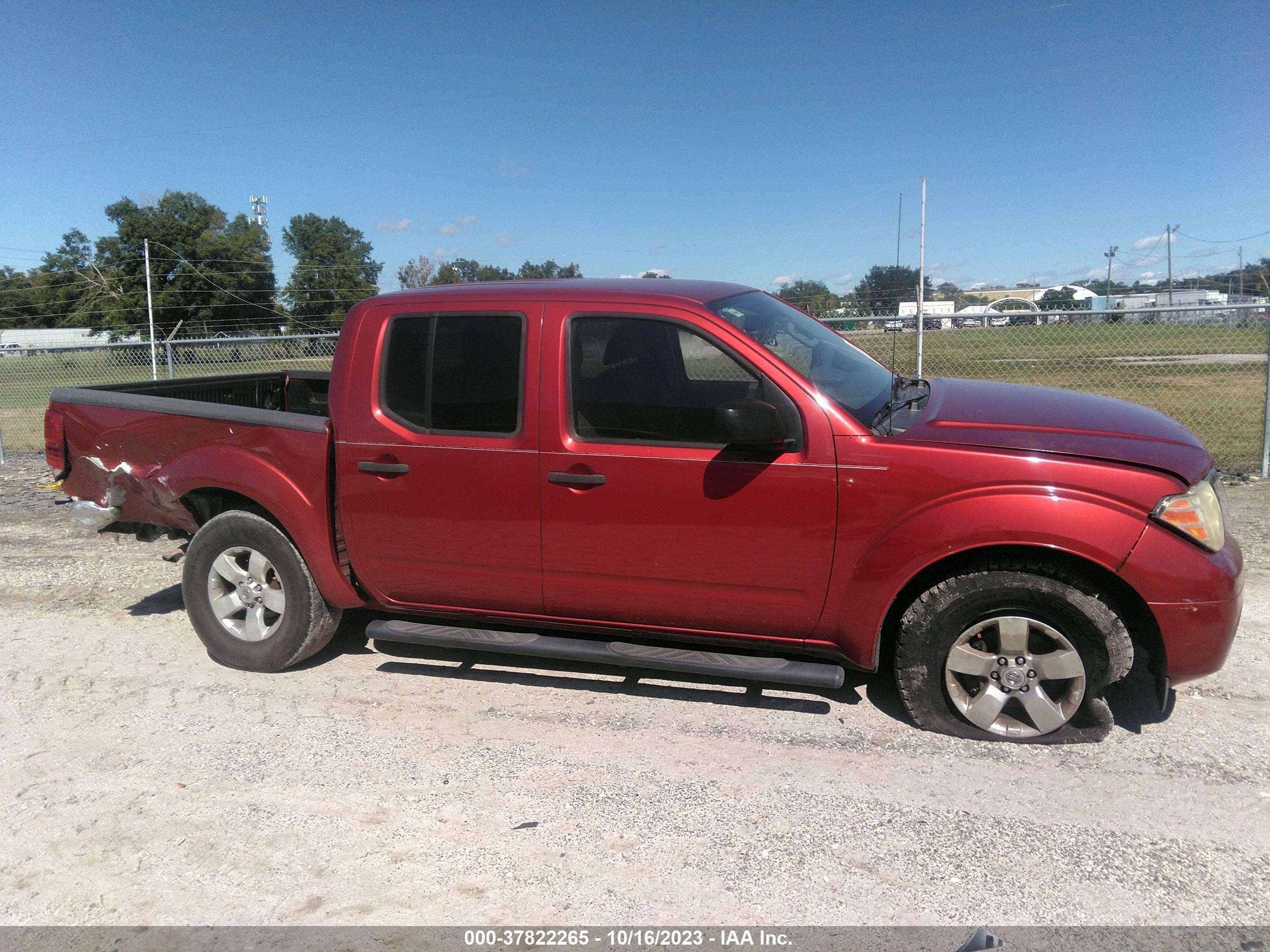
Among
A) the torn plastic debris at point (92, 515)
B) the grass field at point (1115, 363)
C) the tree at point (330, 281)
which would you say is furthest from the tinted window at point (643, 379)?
the tree at point (330, 281)

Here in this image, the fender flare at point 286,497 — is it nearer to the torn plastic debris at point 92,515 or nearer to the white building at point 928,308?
the torn plastic debris at point 92,515

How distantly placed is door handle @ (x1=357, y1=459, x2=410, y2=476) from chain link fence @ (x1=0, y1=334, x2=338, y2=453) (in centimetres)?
669

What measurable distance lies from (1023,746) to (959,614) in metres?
0.64

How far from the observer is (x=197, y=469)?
14.9 feet

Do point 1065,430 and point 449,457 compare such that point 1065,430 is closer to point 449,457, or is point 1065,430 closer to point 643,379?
point 643,379

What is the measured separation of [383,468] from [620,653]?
55.0 inches

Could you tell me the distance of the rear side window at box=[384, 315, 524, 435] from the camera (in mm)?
4016

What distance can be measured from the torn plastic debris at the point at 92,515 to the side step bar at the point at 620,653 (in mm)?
1627

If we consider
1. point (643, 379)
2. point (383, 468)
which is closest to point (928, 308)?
point (643, 379)

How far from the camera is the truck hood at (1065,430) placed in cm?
342

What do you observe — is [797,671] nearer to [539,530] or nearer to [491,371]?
[539,530]

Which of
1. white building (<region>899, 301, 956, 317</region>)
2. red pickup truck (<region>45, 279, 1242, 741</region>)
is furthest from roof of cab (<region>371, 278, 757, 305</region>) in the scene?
white building (<region>899, 301, 956, 317</region>)

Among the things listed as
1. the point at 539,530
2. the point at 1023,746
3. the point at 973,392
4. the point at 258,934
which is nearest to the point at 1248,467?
the point at 973,392

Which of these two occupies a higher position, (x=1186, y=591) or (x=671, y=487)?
(x=671, y=487)
